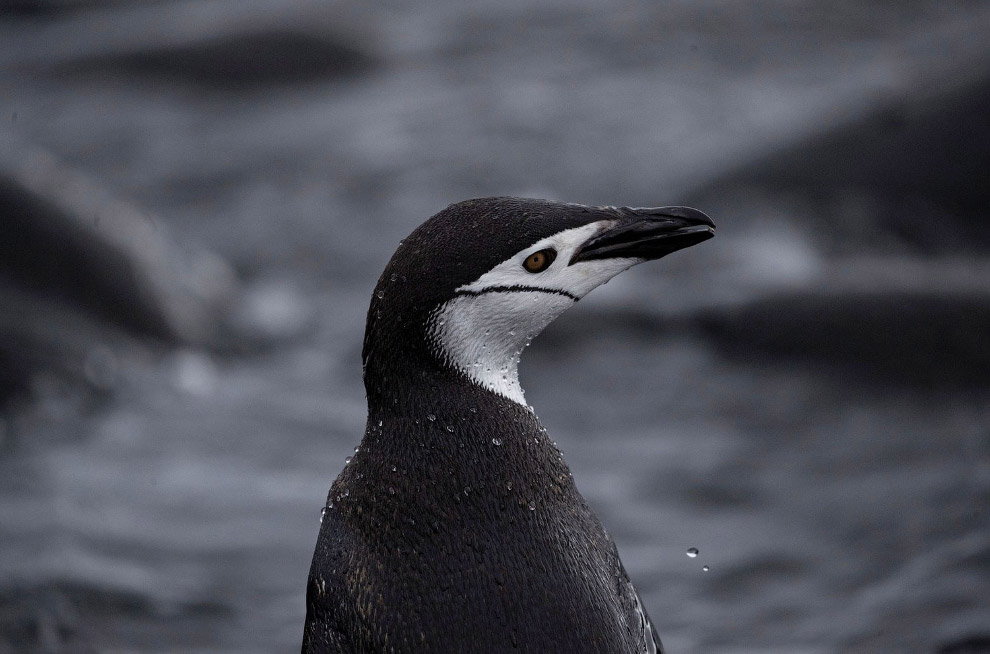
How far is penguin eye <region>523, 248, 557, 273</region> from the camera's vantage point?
3160 millimetres

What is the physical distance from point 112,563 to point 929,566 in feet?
11.7

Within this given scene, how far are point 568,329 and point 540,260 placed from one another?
4.49 m

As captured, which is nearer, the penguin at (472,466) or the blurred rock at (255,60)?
the penguin at (472,466)

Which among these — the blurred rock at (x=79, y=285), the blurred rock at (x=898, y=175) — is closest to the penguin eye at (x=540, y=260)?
the blurred rock at (x=79, y=285)

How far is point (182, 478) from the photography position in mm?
6656

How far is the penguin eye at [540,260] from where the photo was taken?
124 inches

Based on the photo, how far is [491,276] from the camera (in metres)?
3.12

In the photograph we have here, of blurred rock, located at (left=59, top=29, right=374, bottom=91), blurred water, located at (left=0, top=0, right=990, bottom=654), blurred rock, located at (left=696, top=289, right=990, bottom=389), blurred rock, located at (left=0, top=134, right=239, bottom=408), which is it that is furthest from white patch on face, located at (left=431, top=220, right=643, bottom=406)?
blurred rock, located at (left=59, top=29, right=374, bottom=91)

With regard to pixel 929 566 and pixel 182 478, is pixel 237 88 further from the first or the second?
pixel 929 566

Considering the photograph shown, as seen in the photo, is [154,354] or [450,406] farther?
[154,354]

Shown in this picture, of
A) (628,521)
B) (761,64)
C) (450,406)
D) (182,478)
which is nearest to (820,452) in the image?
(628,521)

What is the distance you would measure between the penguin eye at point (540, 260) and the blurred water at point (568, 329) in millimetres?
2544

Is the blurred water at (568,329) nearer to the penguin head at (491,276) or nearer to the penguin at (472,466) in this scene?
the penguin at (472,466)

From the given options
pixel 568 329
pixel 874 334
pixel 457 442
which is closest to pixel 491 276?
pixel 457 442
